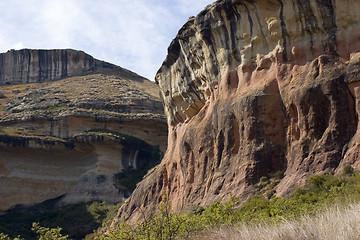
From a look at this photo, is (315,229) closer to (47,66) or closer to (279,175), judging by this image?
(279,175)

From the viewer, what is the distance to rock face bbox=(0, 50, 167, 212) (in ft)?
179

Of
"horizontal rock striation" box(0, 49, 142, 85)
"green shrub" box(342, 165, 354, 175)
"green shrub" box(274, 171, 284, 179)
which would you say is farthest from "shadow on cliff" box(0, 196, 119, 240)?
"horizontal rock striation" box(0, 49, 142, 85)

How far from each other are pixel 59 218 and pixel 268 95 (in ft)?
93.9

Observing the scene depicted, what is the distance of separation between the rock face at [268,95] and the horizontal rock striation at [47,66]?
49634 millimetres

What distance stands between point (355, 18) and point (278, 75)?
4703 millimetres

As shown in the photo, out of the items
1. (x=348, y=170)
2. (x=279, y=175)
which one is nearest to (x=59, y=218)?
(x=279, y=175)

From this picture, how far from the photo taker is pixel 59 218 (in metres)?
49.8

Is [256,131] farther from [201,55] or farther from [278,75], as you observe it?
[201,55]

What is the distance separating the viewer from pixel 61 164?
5731cm

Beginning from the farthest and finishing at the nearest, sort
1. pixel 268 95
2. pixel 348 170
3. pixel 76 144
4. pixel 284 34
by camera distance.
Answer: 1. pixel 76 144
2. pixel 284 34
3. pixel 268 95
4. pixel 348 170

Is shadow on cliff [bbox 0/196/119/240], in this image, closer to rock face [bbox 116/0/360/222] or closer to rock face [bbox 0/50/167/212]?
rock face [bbox 0/50/167/212]

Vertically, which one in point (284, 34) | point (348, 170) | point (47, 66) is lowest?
point (348, 170)

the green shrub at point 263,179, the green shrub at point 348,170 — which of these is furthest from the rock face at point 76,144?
the green shrub at point 348,170

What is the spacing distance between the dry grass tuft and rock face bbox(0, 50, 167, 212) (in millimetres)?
38489
